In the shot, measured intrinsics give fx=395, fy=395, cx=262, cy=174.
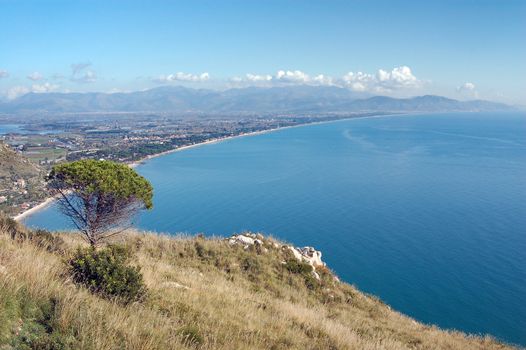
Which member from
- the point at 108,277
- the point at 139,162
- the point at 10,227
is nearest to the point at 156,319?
the point at 108,277

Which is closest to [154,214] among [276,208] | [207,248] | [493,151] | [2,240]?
[276,208]

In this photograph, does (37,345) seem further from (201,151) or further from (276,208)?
(201,151)

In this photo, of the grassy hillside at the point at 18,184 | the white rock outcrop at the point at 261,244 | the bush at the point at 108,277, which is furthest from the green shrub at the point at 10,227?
the grassy hillside at the point at 18,184

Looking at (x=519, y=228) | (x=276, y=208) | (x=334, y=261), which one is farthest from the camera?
(x=276, y=208)

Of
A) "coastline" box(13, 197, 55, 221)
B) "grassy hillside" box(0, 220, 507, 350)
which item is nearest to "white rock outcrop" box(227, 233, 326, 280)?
"grassy hillside" box(0, 220, 507, 350)

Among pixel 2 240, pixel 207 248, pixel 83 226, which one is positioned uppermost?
pixel 2 240

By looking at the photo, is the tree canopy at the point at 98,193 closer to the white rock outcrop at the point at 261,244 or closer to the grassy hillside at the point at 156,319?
the grassy hillside at the point at 156,319

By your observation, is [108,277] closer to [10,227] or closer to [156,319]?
[156,319]
